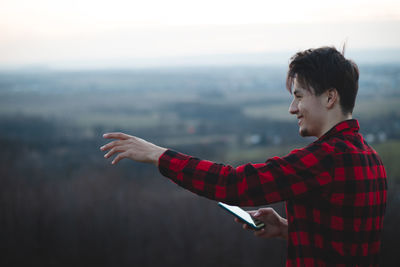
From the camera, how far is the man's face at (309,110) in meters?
1.15

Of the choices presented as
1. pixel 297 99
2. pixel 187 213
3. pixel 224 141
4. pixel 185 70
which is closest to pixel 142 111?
pixel 185 70

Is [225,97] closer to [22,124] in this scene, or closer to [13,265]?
[22,124]

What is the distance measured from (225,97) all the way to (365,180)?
6229 mm

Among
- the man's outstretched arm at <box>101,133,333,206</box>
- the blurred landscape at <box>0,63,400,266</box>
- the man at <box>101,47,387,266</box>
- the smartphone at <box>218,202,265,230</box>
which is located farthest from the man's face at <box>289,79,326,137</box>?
the blurred landscape at <box>0,63,400,266</box>

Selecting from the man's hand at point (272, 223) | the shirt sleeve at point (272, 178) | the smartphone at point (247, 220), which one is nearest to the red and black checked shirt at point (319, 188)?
the shirt sleeve at point (272, 178)

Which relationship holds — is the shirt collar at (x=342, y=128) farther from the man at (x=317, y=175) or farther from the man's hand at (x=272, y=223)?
the man's hand at (x=272, y=223)

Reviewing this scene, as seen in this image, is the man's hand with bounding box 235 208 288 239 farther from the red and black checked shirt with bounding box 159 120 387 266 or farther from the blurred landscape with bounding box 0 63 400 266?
the blurred landscape with bounding box 0 63 400 266

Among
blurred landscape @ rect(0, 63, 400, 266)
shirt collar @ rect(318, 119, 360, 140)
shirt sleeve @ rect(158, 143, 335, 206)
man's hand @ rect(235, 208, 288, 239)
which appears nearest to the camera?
shirt sleeve @ rect(158, 143, 335, 206)

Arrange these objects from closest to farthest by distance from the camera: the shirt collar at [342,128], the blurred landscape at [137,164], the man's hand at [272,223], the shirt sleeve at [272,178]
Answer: the shirt sleeve at [272,178]
the shirt collar at [342,128]
the man's hand at [272,223]
the blurred landscape at [137,164]

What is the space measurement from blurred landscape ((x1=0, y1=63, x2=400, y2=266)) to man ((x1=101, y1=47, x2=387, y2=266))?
379cm

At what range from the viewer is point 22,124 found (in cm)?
591

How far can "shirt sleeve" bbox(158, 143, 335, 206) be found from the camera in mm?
1002

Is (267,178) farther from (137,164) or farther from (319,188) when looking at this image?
(137,164)

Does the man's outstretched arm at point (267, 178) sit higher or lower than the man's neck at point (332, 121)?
lower
